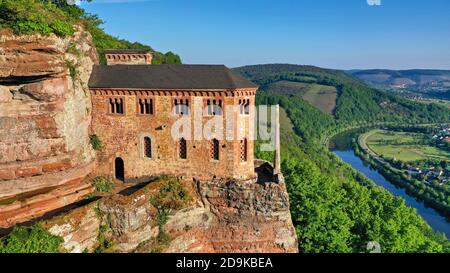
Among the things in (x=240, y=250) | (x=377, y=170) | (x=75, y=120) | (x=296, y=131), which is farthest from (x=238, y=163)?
(x=296, y=131)

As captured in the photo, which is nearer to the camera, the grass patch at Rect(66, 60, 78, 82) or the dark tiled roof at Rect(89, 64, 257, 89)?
the grass patch at Rect(66, 60, 78, 82)

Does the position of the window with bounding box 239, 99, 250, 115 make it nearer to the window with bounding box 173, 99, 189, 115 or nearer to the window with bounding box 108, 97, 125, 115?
the window with bounding box 173, 99, 189, 115

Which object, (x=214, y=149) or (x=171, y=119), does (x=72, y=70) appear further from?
(x=214, y=149)

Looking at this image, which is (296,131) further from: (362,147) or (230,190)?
(230,190)

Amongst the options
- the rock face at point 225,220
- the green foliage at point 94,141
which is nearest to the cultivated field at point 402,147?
the rock face at point 225,220

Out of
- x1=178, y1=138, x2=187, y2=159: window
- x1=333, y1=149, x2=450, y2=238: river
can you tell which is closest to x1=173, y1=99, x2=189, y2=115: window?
x1=178, y1=138, x2=187, y2=159: window

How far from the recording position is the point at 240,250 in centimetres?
3447

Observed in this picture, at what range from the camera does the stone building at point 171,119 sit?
32625 mm

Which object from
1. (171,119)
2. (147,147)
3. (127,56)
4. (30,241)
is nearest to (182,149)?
(171,119)

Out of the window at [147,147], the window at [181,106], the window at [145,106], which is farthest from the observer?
the window at [147,147]

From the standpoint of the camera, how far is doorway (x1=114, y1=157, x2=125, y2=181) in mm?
35897

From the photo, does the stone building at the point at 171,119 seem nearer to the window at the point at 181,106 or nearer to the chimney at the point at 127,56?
the window at the point at 181,106

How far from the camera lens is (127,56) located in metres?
37.4

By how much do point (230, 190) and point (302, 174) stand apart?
19802 millimetres
